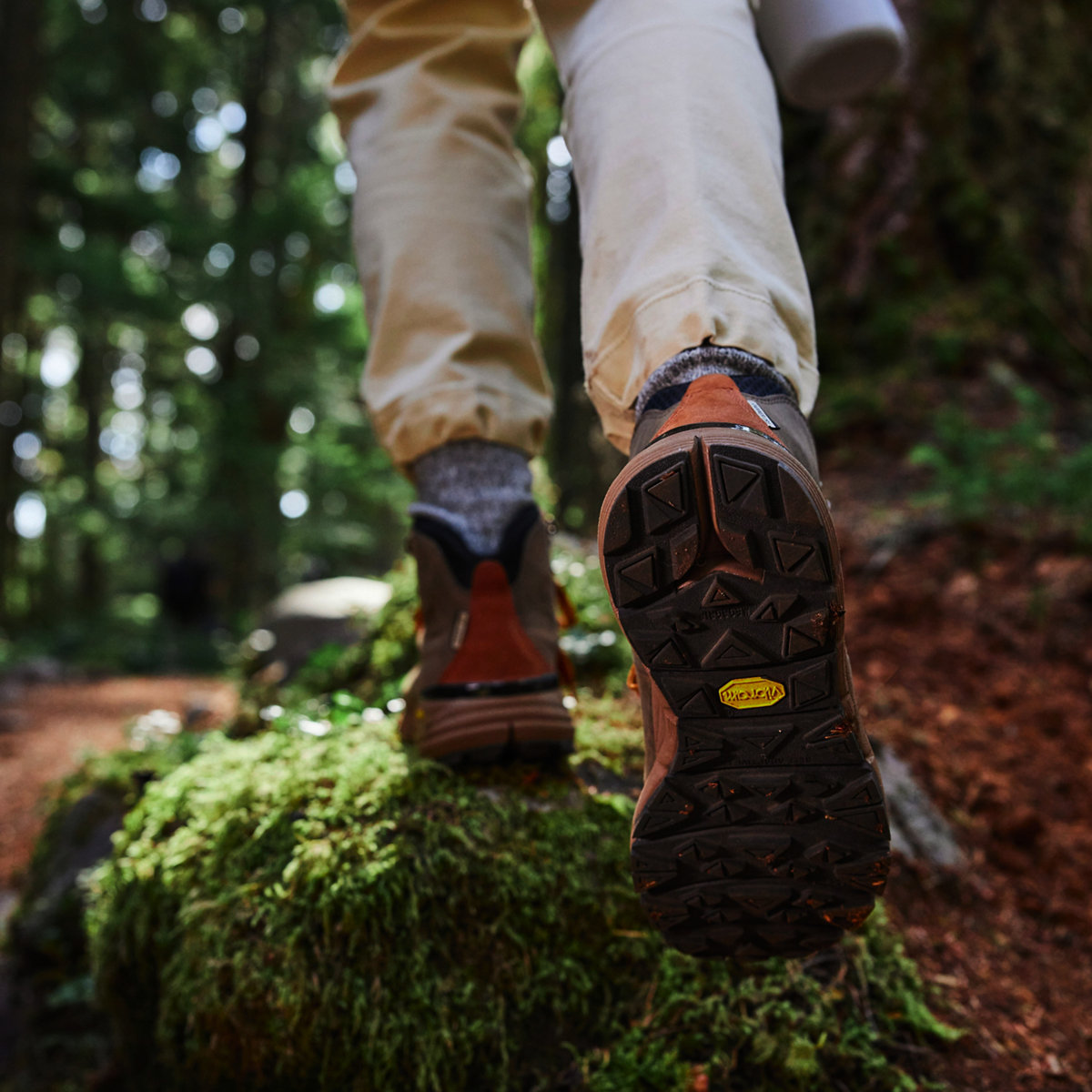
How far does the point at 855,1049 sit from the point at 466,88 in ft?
5.20

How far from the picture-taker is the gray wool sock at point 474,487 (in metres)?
1.38

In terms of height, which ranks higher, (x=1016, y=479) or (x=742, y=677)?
(x=1016, y=479)

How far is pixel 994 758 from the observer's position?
186 centimetres

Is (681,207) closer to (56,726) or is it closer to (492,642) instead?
(492,642)

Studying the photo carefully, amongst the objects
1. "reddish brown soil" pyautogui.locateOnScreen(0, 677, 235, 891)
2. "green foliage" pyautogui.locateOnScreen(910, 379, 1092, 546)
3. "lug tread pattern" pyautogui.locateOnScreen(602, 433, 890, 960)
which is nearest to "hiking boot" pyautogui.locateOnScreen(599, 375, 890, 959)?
"lug tread pattern" pyautogui.locateOnScreen(602, 433, 890, 960)

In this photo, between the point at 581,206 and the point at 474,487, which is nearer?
the point at 581,206

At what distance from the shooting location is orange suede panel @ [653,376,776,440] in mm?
891

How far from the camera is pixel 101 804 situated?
2.20m

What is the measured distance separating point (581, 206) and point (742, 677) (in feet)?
2.17

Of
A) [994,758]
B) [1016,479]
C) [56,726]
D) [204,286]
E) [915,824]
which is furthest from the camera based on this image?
[204,286]

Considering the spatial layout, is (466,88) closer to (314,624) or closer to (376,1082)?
(376,1082)

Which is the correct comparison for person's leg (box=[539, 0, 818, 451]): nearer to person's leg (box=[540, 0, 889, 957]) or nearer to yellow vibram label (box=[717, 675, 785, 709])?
person's leg (box=[540, 0, 889, 957])

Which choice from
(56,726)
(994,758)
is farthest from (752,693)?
(56,726)

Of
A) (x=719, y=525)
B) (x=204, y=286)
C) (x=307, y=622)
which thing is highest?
(x=204, y=286)
